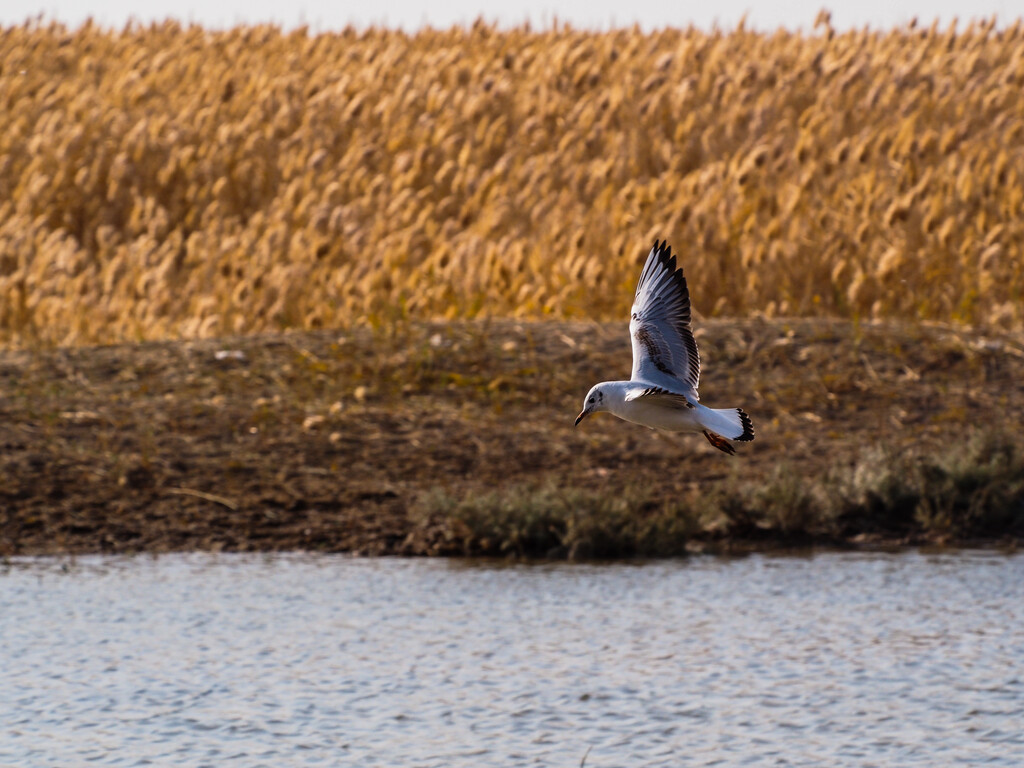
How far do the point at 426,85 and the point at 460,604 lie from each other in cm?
1556

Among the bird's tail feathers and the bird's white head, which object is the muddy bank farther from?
the bird's tail feathers

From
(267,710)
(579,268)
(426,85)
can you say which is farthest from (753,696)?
(426,85)

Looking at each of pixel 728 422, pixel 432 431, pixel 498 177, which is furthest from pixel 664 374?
pixel 498 177

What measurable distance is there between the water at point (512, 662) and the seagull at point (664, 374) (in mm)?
1193

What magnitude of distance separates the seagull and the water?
119 centimetres

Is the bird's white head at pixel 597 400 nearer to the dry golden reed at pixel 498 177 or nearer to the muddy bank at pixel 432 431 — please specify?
the muddy bank at pixel 432 431

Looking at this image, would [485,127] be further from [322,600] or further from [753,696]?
[753,696]

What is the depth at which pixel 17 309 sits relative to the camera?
14.5 metres

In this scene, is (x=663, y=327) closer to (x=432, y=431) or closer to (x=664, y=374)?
(x=664, y=374)

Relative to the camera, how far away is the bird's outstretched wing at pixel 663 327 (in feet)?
16.7

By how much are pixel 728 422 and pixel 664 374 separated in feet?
1.68

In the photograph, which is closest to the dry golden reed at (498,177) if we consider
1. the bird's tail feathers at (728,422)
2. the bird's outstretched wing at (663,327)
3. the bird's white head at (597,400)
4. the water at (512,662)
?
the water at (512,662)

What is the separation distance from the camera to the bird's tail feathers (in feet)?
14.6

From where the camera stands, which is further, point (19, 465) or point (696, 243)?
point (696, 243)
